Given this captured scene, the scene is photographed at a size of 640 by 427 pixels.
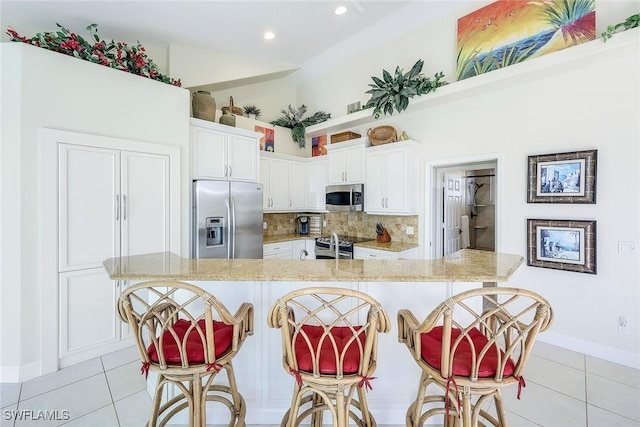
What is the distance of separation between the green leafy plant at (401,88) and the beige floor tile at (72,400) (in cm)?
409

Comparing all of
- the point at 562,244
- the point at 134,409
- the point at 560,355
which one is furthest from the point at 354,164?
the point at 134,409

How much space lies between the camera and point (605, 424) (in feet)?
6.26

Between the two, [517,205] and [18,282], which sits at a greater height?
[517,205]

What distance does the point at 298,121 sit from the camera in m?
5.50

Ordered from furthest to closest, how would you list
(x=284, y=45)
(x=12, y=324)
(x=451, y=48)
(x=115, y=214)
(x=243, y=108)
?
1. (x=243, y=108)
2. (x=284, y=45)
3. (x=451, y=48)
4. (x=115, y=214)
5. (x=12, y=324)

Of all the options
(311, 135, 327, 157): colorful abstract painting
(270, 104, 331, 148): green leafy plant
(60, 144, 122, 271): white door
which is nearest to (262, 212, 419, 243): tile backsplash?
(311, 135, 327, 157): colorful abstract painting

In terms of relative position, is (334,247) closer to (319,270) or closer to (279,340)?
(279,340)

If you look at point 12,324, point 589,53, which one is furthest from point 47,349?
point 589,53

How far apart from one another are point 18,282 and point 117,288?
27.9 inches

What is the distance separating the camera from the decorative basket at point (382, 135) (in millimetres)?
4230

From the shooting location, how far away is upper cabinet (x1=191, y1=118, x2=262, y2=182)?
3.66 metres

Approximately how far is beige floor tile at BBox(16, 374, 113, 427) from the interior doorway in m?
3.80

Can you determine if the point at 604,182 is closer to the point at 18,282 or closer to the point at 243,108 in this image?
the point at 243,108

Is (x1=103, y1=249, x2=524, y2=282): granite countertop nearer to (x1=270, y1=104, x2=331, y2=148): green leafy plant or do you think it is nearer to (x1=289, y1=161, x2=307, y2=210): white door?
(x1=289, y1=161, x2=307, y2=210): white door
